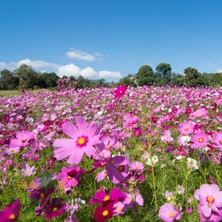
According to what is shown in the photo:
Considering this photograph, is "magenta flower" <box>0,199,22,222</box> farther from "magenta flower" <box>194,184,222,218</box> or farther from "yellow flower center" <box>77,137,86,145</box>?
"magenta flower" <box>194,184,222,218</box>

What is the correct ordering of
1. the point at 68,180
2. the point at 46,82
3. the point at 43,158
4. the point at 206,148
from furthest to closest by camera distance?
the point at 46,82
the point at 43,158
the point at 206,148
the point at 68,180

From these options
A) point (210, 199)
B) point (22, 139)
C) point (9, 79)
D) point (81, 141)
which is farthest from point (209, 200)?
point (9, 79)

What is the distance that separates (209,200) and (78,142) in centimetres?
63

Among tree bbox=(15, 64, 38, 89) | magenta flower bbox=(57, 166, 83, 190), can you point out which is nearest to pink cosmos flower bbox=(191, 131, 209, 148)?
magenta flower bbox=(57, 166, 83, 190)

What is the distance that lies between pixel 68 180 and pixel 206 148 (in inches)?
45.7

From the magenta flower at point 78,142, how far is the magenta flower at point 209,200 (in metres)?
0.53

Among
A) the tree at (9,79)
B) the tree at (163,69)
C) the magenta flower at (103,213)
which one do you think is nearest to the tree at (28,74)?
the tree at (9,79)

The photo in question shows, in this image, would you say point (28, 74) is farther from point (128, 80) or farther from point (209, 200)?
point (209, 200)

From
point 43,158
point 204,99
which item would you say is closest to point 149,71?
point 204,99

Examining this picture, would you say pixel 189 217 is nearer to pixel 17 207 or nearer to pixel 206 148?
pixel 206 148

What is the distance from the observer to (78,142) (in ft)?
3.19

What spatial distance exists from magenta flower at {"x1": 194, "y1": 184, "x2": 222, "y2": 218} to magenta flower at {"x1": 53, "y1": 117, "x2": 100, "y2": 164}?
53 cm

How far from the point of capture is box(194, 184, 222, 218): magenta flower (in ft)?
3.48

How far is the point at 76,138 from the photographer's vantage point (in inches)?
39.0
